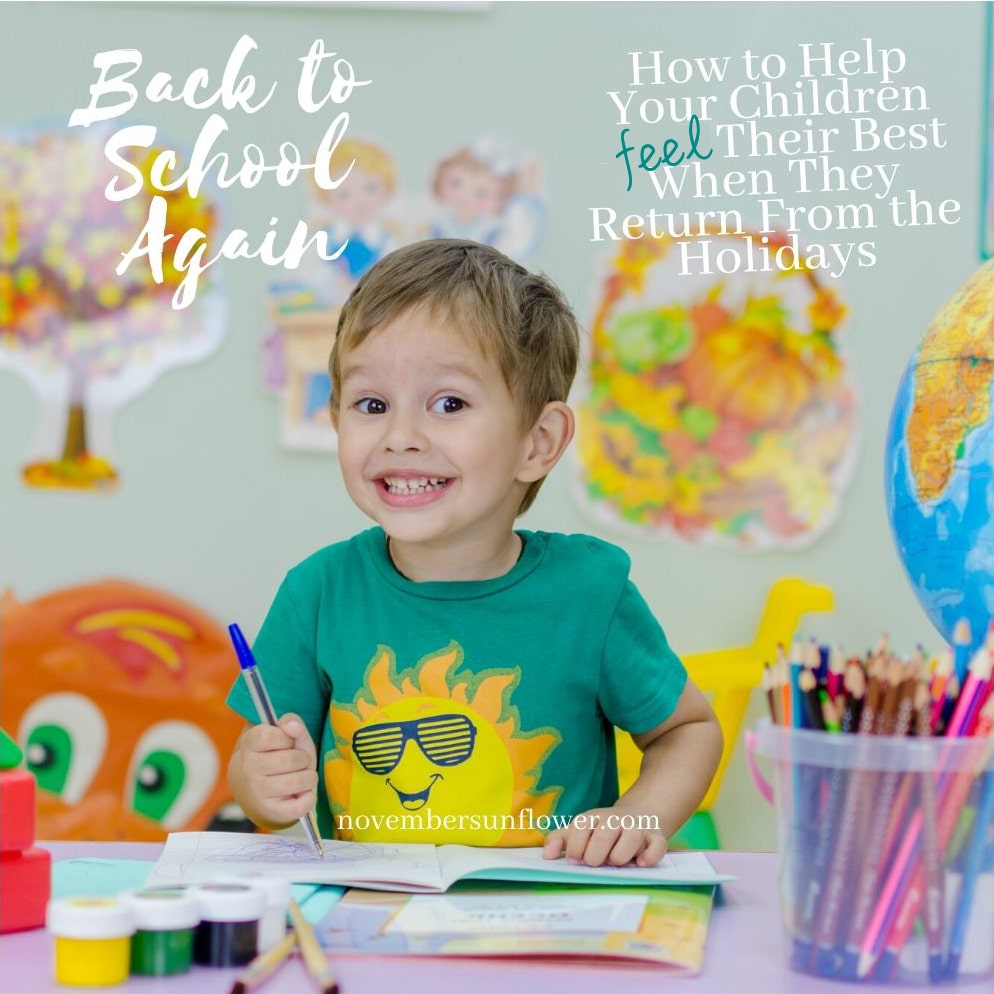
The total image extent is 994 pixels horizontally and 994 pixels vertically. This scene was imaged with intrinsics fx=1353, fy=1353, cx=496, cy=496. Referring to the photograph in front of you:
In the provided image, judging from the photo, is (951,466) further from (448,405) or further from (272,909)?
(272,909)

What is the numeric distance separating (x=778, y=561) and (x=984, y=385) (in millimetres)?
1121

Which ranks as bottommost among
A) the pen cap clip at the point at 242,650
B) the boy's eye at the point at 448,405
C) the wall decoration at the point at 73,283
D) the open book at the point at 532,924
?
the open book at the point at 532,924

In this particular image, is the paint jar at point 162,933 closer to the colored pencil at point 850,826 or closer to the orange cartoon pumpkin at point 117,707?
the colored pencil at point 850,826

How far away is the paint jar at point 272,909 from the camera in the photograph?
0.64m

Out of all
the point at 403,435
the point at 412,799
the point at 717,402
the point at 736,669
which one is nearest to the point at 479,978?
the point at 412,799

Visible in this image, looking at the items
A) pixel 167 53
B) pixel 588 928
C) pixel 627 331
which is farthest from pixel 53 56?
pixel 588 928

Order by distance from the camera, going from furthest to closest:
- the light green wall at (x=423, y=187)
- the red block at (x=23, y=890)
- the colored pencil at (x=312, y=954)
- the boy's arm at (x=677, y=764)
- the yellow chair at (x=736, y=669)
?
the light green wall at (x=423, y=187)
the yellow chair at (x=736, y=669)
the boy's arm at (x=677, y=764)
the red block at (x=23, y=890)
the colored pencil at (x=312, y=954)

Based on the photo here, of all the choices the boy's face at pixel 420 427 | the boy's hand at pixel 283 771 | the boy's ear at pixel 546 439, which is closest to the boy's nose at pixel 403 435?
the boy's face at pixel 420 427

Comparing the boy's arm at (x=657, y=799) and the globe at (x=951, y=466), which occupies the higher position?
Result: the globe at (x=951, y=466)

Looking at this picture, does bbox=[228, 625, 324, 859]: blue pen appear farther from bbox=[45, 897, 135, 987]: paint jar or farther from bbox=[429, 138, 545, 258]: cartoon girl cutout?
bbox=[429, 138, 545, 258]: cartoon girl cutout

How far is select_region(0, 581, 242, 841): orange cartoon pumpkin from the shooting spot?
2.14 metres

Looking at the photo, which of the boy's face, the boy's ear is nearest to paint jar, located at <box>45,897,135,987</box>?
the boy's face

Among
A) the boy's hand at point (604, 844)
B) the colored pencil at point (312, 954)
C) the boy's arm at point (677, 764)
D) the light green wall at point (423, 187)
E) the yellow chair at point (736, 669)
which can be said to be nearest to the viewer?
the colored pencil at point (312, 954)

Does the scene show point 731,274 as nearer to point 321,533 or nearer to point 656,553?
point 656,553
